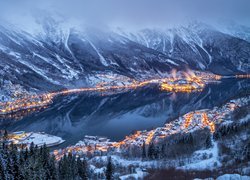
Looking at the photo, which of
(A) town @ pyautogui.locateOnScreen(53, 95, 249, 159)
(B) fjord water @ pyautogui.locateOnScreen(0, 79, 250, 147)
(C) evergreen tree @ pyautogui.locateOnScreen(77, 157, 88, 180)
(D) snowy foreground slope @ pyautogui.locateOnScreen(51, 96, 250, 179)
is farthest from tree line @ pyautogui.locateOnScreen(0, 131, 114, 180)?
(B) fjord water @ pyautogui.locateOnScreen(0, 79, 250, 147)

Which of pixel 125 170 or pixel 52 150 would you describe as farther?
pixel 52 150

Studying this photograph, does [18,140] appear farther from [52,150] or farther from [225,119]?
[225,119]

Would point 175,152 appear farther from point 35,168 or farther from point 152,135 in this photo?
point 35,168

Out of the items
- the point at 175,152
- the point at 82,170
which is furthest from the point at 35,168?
the point at 175,152

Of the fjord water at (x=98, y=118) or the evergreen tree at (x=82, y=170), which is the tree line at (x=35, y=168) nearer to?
the evergreen tree at (x=82, y=170)

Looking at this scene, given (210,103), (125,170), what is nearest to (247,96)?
(210,103)

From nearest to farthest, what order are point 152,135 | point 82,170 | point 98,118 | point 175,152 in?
point 82,170, point 175,152, point 152,135, point 98,118

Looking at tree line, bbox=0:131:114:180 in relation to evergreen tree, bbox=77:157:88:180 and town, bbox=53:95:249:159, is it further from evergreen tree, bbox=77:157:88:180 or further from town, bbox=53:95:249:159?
town, bbox=53:95:249:159

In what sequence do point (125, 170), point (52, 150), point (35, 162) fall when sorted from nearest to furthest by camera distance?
point (35, 162), point (125, 170), point (52, 150)

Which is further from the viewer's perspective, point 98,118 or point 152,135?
point 98,118

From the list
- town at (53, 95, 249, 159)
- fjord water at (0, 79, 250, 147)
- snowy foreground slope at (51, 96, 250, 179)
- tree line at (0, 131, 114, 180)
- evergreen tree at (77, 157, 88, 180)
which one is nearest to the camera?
tree line at (0, 131, 114, 180)

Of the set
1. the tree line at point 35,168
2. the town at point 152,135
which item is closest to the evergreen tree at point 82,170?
the tree line at point 35,168
